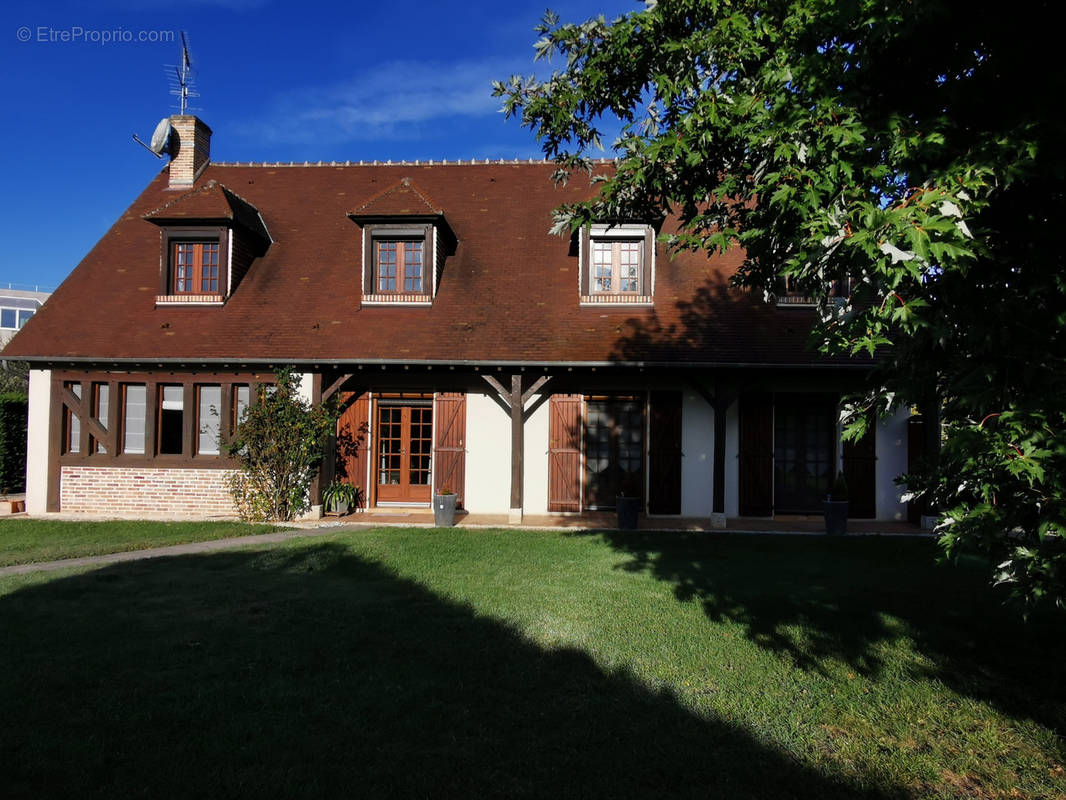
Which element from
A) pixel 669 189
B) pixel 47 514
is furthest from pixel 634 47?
pixel 47 514

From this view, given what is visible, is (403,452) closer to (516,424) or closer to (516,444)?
(516,444)

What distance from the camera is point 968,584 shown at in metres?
7.14

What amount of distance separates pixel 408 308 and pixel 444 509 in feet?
13.0

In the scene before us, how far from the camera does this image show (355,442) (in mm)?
12211

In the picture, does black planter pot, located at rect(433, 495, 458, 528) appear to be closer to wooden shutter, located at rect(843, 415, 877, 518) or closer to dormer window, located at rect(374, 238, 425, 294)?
dormer window, located at rect(374, 238, 425, 294)

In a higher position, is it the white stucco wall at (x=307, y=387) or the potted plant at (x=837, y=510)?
the white stucco wall at (x=307, y=387)

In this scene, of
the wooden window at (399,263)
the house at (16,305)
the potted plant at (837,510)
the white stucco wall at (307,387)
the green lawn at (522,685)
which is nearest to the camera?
the green lawn at (522,685)

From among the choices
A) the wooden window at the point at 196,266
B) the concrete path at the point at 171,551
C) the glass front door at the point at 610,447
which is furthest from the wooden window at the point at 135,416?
the glass front door at the point at 610,447

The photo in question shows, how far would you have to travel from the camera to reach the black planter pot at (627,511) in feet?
34.6

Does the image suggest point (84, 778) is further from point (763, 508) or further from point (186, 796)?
point (763, 508)

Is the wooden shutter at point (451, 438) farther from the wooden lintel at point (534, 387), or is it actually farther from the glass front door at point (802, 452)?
the glass front door at point (802, 452)

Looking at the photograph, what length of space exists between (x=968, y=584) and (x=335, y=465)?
9.75 meters

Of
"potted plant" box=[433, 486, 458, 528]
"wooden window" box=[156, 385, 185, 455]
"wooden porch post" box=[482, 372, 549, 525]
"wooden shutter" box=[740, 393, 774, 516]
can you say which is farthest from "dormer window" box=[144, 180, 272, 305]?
"wooden shutter" box=[740, 393, 774, 516]

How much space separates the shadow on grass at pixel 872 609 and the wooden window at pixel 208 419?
7.44m
